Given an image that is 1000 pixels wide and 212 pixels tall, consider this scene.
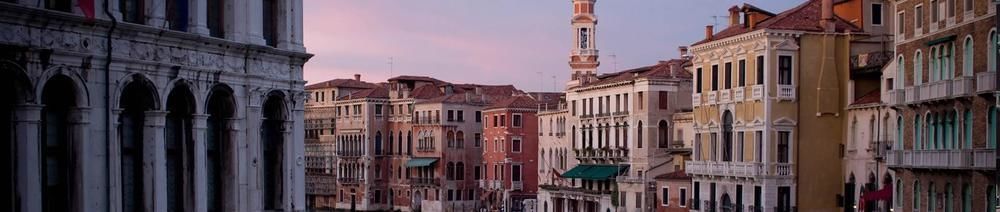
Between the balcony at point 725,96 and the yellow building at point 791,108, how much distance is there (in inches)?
20.1

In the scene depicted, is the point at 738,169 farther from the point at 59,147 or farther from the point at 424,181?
the point at 424,181

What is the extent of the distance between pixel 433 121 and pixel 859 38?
37552 mm

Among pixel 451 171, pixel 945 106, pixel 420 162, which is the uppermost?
pixel 945 106

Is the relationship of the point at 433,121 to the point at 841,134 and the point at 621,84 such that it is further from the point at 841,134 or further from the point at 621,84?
the point at 841,134

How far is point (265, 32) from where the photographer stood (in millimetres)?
19516

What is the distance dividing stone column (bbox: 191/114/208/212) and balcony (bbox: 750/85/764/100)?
21.7 metres

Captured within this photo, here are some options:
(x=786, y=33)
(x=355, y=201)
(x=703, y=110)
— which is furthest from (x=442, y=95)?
(x=786, y=33)

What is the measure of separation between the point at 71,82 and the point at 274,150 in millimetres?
4756

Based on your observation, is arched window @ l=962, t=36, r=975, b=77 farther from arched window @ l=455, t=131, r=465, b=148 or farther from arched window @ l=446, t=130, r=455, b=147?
arched window @ l=455, t=131, r=465, b=148

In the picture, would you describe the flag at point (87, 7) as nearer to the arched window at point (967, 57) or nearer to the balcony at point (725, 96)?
the arched window at point (967, 57)

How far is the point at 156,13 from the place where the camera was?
1664cm

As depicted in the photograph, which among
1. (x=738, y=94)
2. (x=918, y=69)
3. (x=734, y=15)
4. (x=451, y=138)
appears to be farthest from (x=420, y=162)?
(x=918, y=69)

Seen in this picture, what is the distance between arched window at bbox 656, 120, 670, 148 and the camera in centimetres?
4822

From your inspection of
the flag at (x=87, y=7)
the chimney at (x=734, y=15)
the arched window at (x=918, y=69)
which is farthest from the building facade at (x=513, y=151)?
the flag at (x=87, y=7)
